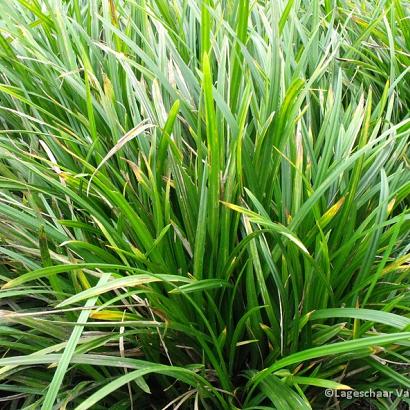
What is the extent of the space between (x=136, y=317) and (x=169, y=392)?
8.8 inches

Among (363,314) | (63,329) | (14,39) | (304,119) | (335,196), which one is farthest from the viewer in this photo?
(14,39)

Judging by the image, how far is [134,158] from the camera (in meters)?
1.45

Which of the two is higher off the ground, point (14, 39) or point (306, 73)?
point (14, 39)

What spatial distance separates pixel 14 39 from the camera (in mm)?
1765

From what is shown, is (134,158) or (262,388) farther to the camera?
(134,158)

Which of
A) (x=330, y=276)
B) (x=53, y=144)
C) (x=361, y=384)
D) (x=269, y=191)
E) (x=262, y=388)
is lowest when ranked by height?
(x=361, y=384)

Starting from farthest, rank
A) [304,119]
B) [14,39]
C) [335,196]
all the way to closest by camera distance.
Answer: [14,39], [304,119], [335,196]

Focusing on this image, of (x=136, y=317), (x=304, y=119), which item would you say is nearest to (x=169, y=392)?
(x=136, y=317)

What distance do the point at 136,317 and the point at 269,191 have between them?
0.40m

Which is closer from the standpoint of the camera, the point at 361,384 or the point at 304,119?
the point at 361,384

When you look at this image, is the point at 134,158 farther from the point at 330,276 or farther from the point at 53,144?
the point at 330,276

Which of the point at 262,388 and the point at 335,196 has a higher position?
the point at 335,196

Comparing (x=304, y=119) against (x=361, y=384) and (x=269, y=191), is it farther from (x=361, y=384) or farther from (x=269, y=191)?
(x=361, y=384)

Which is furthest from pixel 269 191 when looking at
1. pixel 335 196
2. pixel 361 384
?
pixel 361 384
